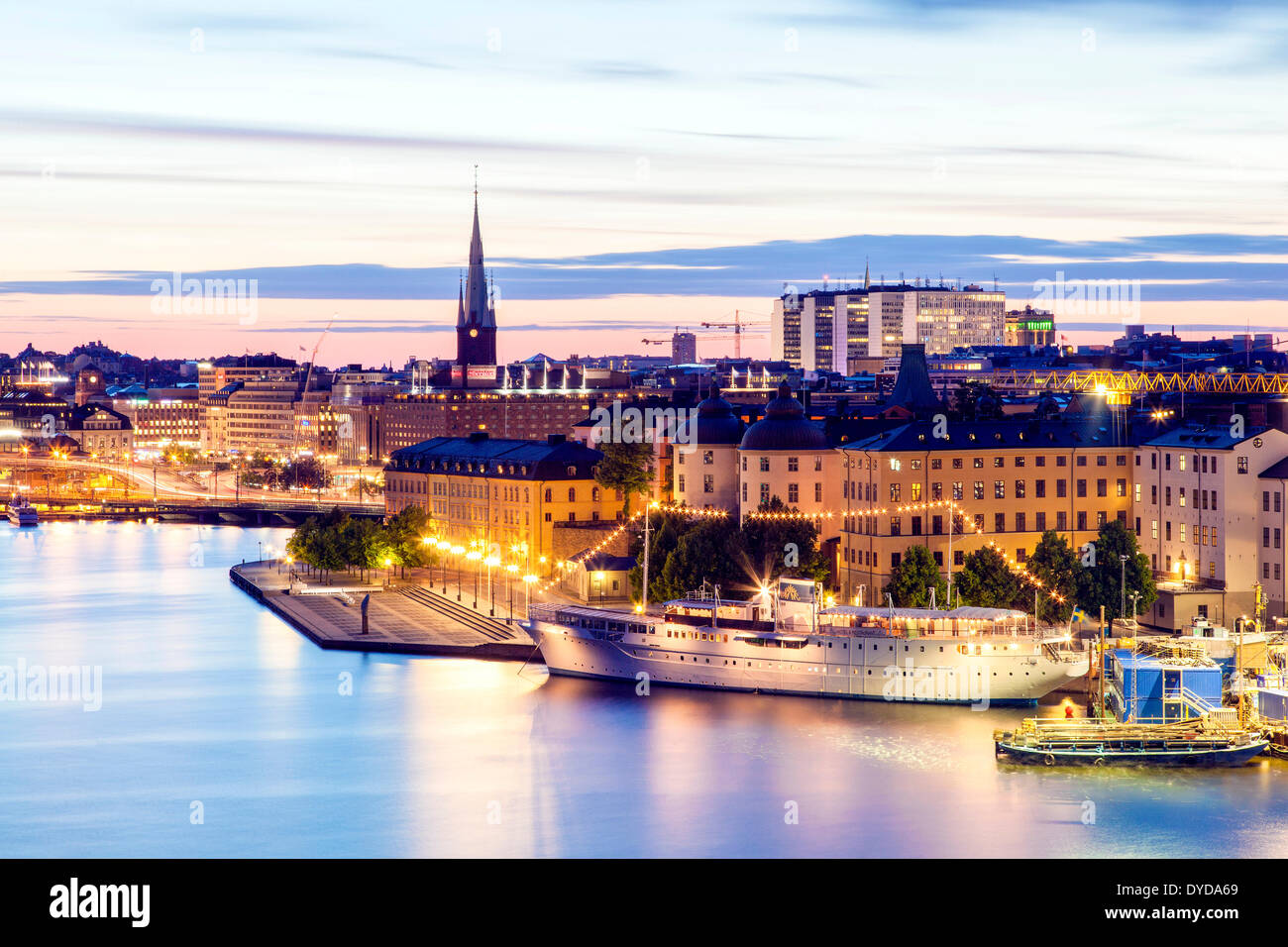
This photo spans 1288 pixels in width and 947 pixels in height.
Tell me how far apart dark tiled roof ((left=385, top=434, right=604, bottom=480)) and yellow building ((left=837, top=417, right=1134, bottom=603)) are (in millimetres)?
12816

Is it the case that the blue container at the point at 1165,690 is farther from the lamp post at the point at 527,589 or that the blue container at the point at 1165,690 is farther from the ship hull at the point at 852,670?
the lamp post at the point at 527,589

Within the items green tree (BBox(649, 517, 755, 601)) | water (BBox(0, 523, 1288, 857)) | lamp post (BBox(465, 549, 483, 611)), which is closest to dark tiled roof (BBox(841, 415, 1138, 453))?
green tree (BBox(649, 517, 755, 601))

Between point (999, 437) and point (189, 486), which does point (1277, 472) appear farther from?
point (189, 486)

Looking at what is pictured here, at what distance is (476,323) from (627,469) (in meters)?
96.1

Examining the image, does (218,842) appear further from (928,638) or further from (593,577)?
(593,577)

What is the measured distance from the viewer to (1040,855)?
25438 millimetres

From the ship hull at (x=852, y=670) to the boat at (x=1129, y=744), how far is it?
4.33m

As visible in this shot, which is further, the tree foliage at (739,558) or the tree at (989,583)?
the tree foliage at (739,558)

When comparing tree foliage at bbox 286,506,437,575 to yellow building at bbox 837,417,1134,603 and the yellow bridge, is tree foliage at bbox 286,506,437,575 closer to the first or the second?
yellow building at bbox 837,417,1134,603

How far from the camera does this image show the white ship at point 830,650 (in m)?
35.8

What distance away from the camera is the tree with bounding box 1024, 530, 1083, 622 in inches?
1577

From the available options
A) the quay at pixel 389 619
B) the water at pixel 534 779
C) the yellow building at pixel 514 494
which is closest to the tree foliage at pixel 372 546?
the quay at pixel 389 619

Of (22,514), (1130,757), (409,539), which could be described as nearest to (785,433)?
(409,539)
